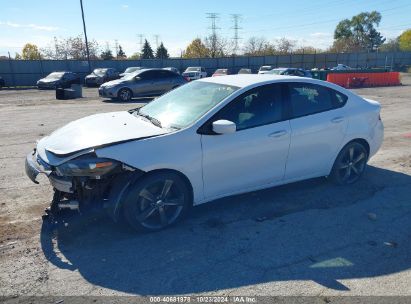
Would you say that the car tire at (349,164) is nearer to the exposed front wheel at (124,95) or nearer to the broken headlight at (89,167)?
the broken headlight at (89,167)

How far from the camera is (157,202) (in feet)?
12.7

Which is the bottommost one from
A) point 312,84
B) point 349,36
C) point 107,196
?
point 107,196

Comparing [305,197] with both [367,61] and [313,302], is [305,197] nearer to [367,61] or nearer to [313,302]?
[313,302]

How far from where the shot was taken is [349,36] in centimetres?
11350

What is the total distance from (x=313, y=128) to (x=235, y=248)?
1.98 m

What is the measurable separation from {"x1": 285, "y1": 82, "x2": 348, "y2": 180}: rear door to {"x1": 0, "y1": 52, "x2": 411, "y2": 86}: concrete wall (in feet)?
112

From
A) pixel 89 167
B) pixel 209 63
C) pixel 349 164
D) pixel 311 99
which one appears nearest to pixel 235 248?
pixel 89 167

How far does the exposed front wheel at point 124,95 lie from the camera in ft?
57.3

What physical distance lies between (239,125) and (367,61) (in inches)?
2168

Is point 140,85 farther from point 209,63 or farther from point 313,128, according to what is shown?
point 209,63

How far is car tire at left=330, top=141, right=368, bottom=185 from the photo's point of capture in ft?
17.1

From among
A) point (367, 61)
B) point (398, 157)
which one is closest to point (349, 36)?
point (367, 61)

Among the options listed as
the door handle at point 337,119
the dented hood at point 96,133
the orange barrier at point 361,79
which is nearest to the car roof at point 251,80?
the door handle at point 337,119

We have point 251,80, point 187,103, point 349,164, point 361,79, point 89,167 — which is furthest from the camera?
point 361,79
